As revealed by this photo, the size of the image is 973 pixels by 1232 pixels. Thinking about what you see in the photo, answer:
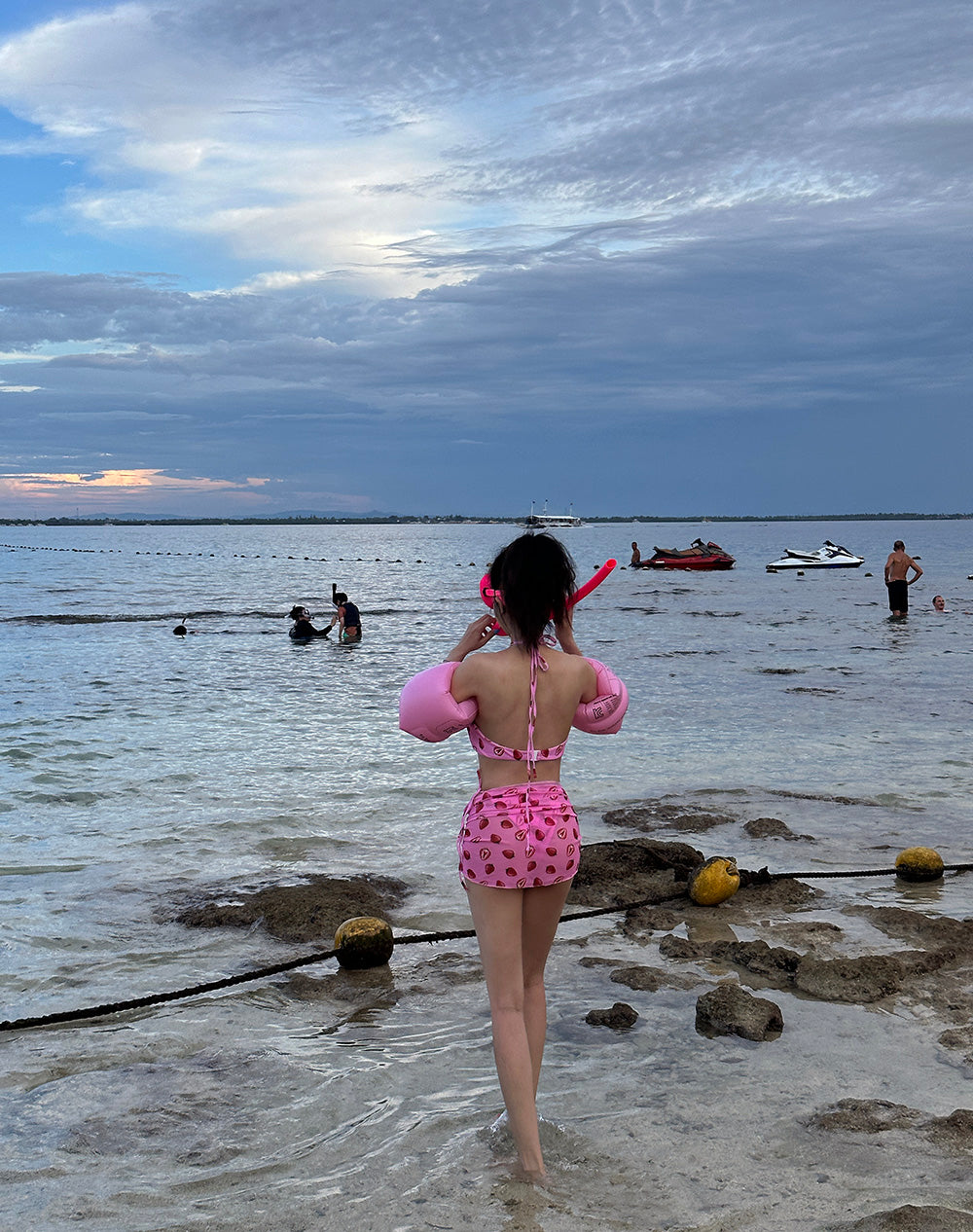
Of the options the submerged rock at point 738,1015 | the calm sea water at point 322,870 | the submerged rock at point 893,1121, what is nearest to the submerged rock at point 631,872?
the calm sea water at point 322,870

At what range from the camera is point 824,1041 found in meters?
4.73

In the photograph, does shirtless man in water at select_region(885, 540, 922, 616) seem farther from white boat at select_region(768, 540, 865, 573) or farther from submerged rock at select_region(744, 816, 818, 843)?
white boat at select_region(768, 540, 865, 573)

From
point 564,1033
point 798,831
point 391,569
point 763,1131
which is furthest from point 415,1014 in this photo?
point 391,569

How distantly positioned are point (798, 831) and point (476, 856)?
5827 mm

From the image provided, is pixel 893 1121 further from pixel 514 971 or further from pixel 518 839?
pixel 518 839

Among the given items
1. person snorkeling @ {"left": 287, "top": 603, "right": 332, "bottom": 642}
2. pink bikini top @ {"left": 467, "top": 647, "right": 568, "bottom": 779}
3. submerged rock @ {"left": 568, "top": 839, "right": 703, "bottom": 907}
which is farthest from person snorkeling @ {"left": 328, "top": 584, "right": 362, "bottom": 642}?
pink bikini top @ {"left": 467, "top": 647, "right": 568, "bottom": 779}

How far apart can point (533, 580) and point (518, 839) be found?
86cm

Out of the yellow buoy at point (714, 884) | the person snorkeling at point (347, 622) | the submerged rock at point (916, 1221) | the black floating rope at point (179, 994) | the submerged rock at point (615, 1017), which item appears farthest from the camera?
the person snorkeling at point (347, 622)

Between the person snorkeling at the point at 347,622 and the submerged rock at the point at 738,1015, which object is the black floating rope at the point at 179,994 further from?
the person snorkeling at the point at 347,622

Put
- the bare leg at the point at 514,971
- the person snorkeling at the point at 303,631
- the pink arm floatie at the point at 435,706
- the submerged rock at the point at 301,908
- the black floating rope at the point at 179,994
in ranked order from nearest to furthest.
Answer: the pink arm floatie at the point at 435,706
the bare leg at the point at 514,971
the black floating rope at the point at 179,994
the submerged rock at the point at 301,908
the person snorkeling at the point at 303,631

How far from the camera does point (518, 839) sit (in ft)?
11.3

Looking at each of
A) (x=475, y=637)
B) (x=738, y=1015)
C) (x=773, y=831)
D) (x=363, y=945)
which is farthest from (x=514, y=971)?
(x=773, y=831)

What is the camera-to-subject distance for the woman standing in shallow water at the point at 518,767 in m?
3.45

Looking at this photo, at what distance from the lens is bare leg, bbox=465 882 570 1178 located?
354 centimetres
